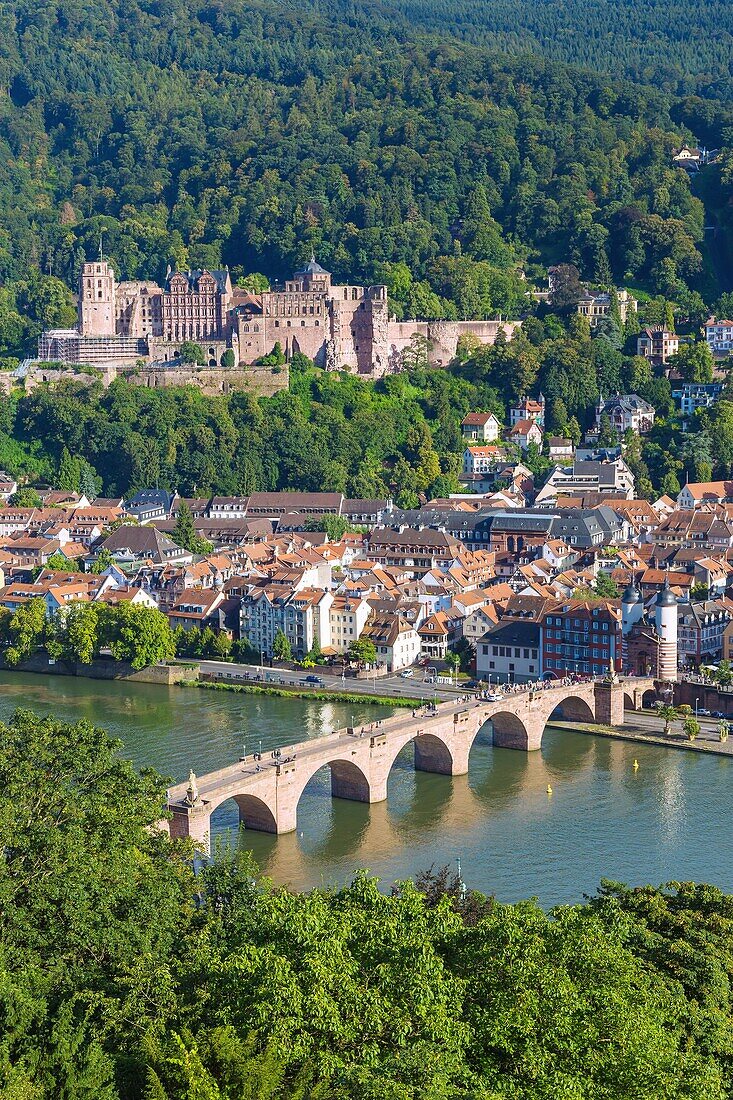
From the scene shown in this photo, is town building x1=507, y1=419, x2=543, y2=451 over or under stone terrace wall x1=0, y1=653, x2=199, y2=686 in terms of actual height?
over

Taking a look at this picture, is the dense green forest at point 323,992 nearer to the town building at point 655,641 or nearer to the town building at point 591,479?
the town building at point 655,641

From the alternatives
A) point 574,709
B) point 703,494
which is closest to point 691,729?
point 574,709

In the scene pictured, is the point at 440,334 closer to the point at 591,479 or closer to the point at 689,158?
the point at 591,479

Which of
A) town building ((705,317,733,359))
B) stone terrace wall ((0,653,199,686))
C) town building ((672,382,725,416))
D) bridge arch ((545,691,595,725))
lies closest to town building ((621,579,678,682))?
bridge arch ((545,691,595,725))

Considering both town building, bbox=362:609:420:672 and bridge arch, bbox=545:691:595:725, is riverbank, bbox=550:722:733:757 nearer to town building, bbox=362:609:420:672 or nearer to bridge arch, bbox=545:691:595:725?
bridge arch, bbox=545:691:595:725

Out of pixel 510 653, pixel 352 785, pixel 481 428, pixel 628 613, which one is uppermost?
pixel 481 428

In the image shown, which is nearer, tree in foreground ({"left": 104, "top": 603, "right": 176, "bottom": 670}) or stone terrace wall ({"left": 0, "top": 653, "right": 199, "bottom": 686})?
stone terrace wall ({"left": 0, "top": 653, "right": 199, "bottom": 686})
